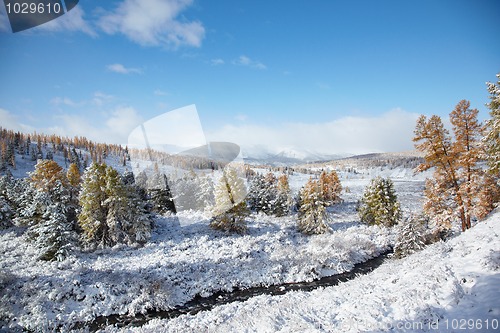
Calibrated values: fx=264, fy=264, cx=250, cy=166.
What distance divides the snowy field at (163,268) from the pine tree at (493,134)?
15979 millimetres

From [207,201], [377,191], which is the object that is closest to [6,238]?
[207,201]

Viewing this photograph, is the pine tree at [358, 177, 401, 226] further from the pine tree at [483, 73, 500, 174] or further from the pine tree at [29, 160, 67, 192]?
the pine tree at [29, 160, 67, 192]

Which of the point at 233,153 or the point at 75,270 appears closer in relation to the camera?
the point at 233,153

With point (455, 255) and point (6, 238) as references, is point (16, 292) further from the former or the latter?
point (455, 255)

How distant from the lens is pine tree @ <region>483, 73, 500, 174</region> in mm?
16312

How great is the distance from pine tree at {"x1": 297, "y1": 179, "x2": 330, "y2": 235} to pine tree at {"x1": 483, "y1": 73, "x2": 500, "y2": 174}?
2222cm

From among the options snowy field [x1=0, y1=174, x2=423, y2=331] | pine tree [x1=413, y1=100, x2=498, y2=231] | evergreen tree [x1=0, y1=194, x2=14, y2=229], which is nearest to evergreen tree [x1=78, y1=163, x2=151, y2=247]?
snowy field [x1=0, y1=174, x2=423, y2=331]

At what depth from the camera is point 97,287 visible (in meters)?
21.5

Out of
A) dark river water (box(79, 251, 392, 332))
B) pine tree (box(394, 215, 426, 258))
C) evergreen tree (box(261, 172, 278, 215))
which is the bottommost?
dark river water (box(79, 251, 392, 332))

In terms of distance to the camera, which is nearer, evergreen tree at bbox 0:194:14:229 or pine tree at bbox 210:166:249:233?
pine tree at bbox 210:166:249:233

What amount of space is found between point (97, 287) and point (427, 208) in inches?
1031

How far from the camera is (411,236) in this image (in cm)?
2325

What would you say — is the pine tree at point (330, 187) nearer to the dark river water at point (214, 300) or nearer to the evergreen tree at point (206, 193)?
the evergreen tree at point (206, 193)

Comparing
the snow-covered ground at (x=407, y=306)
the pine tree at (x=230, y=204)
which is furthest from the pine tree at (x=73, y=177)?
the snow-covered ground at (x=407, y=306)
